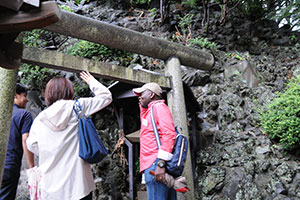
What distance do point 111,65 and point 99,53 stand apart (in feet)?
10.9

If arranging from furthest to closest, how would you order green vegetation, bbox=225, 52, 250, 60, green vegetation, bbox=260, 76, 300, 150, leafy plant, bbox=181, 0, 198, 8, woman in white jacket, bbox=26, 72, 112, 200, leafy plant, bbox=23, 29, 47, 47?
leafy plant, bbox=181, 0, 198, 8 → green vegetation, bbox=225, 52, 250, 60 → leafy plant, bbox=23, 29, 47, 47 → green vegetation, bbox=260, 76, 300, 150 → woman in white jacket, bbox=26, 72, 112, 200

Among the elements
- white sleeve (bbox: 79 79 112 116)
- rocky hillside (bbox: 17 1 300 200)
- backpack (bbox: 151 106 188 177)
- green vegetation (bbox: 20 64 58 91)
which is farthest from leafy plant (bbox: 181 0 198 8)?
white sleeve (bbox: 79 79 112 116)

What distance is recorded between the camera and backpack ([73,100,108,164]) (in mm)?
2212

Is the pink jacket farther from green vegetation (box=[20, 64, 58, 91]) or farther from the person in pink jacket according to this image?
green vegetation (box=[20, 64, 58, 91])

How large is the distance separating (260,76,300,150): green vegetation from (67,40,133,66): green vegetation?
4.35 meters

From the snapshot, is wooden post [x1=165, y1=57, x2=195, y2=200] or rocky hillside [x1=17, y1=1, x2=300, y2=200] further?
rocky hillside [x1=17, y1=1, x2=300, y2=200]

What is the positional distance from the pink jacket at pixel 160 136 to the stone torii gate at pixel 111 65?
138 cm

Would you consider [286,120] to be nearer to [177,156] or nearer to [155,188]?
[177,156]

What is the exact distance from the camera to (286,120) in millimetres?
4672

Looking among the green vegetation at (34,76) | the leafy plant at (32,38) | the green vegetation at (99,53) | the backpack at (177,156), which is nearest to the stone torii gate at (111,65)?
the backpack at (177,156)

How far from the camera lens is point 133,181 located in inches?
213

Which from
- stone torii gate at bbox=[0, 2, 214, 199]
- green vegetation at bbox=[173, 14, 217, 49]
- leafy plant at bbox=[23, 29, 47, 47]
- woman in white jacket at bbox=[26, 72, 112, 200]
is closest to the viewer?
woman in white jacket at bbox=[26, 72, 112, 200]

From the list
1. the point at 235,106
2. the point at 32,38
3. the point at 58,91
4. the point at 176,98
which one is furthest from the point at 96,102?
the point at 32,38

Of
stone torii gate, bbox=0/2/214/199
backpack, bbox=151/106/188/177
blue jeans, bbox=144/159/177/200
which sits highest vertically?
stone torii gate, bbox=0/2/214/199
